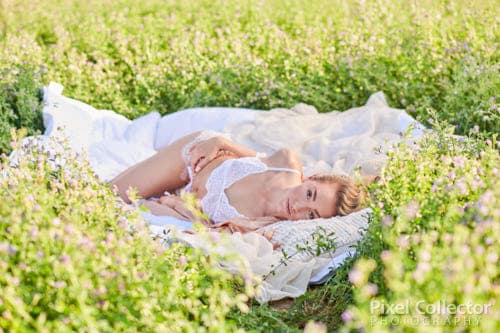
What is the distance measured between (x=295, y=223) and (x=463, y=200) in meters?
1.29

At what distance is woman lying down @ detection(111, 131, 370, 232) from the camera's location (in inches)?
177

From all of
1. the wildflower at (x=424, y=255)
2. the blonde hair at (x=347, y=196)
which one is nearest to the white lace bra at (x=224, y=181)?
the blonde hair at (x=347, y=196)

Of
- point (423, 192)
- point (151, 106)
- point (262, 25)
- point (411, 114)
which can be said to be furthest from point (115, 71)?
point (423, 192)

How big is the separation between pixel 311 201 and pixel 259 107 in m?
2.00

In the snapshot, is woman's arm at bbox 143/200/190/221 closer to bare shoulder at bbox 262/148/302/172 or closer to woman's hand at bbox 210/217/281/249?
woman's hand at bbox 210/217/281/249

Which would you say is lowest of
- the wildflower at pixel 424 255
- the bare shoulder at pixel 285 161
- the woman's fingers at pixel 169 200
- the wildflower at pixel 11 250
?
the woman's fingers at pixel 169 200

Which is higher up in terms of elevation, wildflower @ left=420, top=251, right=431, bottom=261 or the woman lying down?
wildflower @ left=420, top=251, right=431, bottom=261

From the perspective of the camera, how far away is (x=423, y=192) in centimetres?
315

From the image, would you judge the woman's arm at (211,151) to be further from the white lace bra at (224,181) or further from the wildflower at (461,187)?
the wildflower at (461,187)

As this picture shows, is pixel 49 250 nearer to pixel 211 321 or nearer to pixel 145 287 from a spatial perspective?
pixel 145 287

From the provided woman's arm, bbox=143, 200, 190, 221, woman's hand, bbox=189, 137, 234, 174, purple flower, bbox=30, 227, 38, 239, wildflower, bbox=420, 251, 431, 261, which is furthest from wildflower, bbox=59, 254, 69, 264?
woman's hand, bbox=189, 137, 234, 174

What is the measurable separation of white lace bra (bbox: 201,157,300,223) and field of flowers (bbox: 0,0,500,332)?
994 millimetres

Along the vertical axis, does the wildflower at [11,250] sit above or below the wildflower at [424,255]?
below

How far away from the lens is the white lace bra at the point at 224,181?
15.4 feet
